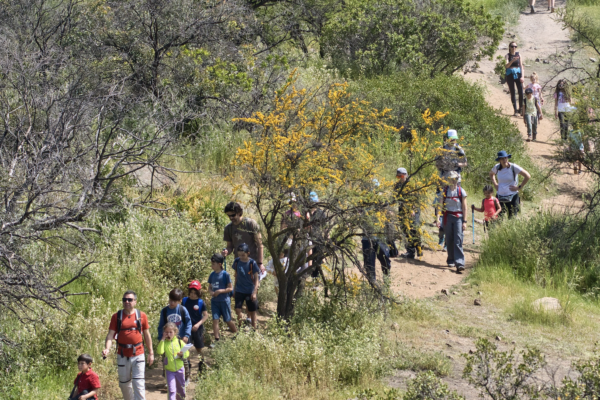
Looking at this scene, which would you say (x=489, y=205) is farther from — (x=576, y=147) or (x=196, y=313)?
(x=196, y=313)

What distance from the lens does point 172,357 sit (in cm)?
665

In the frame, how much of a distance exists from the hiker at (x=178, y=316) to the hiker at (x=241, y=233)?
1.51m

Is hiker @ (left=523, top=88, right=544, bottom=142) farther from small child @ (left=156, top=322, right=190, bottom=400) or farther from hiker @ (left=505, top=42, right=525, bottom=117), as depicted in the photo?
small child @ (left=156, top=322, right=190, bottom=400)

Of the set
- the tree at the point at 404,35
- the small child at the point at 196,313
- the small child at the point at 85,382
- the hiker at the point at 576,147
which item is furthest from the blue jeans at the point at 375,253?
the tree at the point at 404,35

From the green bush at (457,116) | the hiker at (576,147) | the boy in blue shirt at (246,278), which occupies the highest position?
the green bush at (457,116)

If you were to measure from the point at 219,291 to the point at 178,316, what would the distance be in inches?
36.6

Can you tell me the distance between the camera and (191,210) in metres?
10.7

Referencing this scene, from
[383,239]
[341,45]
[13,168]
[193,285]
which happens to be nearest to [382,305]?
[383,239]

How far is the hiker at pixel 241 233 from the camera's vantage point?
8375 mm

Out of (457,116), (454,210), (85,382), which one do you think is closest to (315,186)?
(85,382)

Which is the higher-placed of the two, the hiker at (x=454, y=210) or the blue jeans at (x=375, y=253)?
the hiker at (x=454, y=210)

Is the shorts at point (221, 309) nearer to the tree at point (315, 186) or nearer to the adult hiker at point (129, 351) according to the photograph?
the tree at point (315, 186)

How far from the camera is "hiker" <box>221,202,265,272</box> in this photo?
27.5ft

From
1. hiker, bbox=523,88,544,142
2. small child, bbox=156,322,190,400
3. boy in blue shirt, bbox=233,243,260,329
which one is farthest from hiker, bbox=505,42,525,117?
small child, bbox=156,322,190,400
